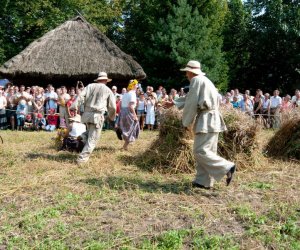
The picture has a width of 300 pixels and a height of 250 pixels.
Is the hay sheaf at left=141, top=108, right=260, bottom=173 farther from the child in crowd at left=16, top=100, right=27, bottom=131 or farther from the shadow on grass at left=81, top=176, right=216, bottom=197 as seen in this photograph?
the child in crowd at left=16, top=100, right=27, bottom=131

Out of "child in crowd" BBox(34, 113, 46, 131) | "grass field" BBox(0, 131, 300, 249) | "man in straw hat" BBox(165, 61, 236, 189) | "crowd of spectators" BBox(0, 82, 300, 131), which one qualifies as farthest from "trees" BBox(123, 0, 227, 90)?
"man in straw hat" BBox(165, 61, 236, 189)

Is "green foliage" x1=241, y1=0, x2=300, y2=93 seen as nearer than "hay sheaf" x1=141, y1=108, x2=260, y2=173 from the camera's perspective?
No

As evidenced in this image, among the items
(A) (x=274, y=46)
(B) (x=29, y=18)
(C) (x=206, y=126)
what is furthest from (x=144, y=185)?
(A) (x=274, y=46)

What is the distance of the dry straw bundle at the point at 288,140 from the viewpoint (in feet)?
28.8

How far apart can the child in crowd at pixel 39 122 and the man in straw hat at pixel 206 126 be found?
9.83 m

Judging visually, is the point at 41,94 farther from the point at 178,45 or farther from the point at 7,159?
the point at 178,45

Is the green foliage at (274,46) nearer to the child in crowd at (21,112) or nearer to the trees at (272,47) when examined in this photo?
the trees at (272,47)

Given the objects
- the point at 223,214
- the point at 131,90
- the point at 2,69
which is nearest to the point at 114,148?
the point at 131,90

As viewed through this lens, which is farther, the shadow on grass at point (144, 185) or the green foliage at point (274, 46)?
the green foliage at point (274, 46)

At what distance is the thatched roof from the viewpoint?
18.8 meters

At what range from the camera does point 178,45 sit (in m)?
22.9

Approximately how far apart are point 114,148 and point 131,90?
140 cm

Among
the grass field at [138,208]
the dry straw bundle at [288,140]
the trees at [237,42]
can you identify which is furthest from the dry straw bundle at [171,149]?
the trees at [237,42]

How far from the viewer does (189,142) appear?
7.79m
